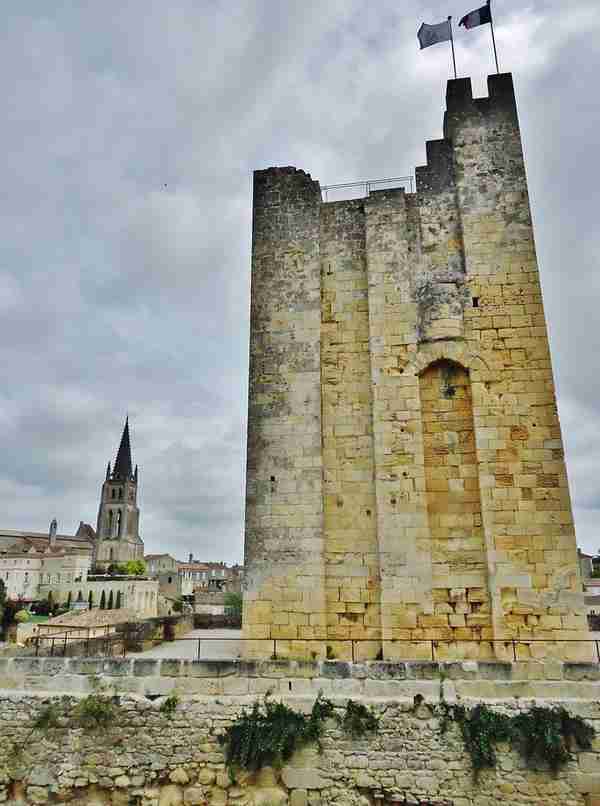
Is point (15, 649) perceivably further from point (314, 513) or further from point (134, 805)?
point (314, 513)

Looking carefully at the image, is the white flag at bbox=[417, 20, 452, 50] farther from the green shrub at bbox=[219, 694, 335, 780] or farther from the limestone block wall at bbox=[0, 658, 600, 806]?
the green shrub at bbox=[219, 694, 335, 780]

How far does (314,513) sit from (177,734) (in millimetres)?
4619

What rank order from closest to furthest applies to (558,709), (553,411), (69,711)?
(558,709) → (69,711) → (553,411)

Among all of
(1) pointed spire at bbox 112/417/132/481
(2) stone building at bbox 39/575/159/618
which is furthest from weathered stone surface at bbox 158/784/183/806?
(1) pointed spire at bbox 112/417/132/481

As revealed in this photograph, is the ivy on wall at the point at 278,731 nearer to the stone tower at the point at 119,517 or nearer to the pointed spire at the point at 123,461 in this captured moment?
the stone tower at the point at 119,517

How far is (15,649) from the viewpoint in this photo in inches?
399

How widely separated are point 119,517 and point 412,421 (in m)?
108

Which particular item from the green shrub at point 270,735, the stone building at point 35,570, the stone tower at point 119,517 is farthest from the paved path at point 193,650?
the stone tower at point 119,517

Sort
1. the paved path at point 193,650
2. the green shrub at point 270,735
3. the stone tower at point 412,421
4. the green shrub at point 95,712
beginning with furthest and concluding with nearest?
the paved path at point 193,650
the stone tower at point 412,421
the green shrub at point 95,712
the green shrub at point 270,735

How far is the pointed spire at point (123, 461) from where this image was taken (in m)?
113

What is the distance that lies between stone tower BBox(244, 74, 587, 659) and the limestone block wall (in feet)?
6.49

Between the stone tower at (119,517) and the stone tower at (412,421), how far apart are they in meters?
102

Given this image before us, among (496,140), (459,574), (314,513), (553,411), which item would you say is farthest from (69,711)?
Answer: (496,140)

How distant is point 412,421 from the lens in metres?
11.6
